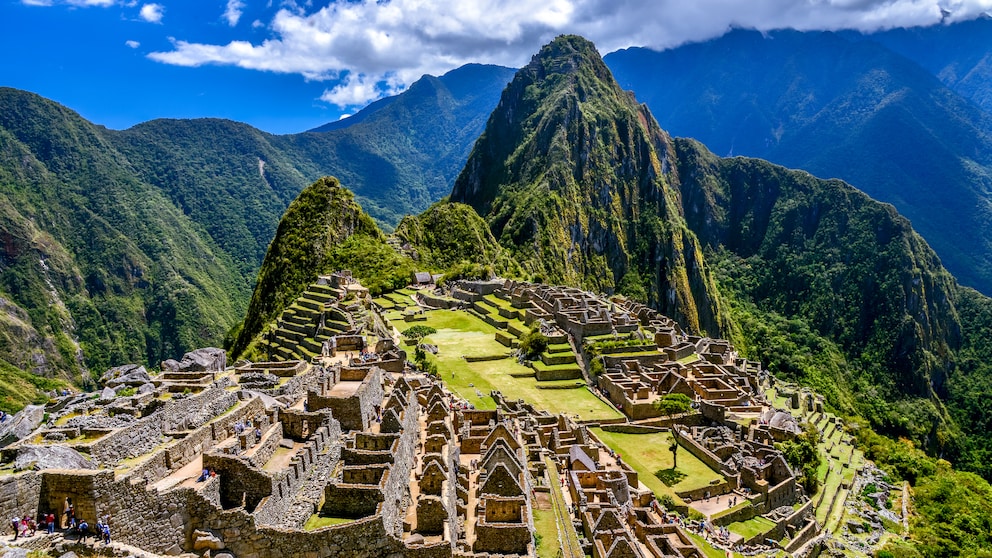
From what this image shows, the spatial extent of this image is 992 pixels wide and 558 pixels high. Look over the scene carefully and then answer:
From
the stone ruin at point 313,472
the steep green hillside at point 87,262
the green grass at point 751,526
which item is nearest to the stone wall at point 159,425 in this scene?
the stone ruin at point 313,472

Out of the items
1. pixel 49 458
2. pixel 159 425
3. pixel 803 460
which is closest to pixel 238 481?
pixel 159 425

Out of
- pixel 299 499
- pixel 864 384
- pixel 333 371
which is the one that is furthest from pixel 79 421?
pixel 864 384

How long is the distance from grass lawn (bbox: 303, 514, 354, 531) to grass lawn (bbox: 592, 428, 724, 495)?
902 inches

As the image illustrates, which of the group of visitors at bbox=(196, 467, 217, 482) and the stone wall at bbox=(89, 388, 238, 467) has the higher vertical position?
the stone wall at bbox=(89, 388, 238, 467)

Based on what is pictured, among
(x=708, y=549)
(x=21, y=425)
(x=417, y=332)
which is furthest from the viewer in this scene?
(x=417, y=332)

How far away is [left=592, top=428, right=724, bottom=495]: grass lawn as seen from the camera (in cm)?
3700

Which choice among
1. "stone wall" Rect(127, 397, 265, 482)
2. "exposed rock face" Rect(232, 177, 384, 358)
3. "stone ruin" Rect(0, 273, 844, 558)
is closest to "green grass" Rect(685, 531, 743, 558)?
"stone ruin" Rect(0, 273, 844, 558)

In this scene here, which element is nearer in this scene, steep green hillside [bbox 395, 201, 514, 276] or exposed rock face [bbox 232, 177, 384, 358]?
exposed rock face [bbox 232, 177, 384, 358]

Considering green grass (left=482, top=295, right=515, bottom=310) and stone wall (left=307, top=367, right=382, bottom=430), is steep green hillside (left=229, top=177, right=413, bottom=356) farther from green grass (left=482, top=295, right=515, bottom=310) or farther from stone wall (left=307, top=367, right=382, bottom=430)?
stone wall (left=307, top=367, right=382, bottom=430)

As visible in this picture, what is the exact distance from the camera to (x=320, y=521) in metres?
17.2

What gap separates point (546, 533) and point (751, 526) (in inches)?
712

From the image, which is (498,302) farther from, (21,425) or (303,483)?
(21,425)

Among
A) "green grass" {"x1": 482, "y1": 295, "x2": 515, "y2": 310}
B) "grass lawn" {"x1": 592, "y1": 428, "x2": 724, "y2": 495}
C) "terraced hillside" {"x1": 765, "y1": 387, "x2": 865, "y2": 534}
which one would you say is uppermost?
"green grass" {"x1": 482, "y1": 295, "x2": 515, "y2": 310}

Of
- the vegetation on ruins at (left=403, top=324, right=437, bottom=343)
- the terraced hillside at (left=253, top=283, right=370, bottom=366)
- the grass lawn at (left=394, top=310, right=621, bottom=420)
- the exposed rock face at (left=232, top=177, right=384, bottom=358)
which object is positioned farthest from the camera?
the exposed rock face at (left=232, top=177, right=384, bottom=358)
